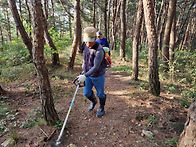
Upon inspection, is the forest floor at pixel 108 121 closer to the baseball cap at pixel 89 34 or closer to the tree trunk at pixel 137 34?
the tree trunk at pixel 137 34

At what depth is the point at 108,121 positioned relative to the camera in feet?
11.5

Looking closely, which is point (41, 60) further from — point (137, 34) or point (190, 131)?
point (137, 34)

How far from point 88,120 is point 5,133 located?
2001mm

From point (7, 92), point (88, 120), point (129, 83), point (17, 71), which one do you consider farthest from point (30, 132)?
point (17, 71)

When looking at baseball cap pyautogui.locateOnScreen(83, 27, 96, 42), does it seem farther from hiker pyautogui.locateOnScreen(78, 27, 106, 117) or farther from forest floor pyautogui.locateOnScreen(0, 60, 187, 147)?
forest floor pyautogui.locateOnScreen(0, 60, 187, 147)

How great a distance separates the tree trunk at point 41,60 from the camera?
89.4 inches

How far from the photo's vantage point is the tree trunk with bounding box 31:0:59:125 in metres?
2.27

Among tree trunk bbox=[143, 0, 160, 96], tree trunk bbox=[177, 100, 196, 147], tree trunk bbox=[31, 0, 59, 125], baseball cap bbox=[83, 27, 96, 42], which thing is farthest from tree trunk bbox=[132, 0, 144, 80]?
tree trunk bbox=[31, 0, 59, 125]

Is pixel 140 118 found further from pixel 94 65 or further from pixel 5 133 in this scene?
pixel 5 133

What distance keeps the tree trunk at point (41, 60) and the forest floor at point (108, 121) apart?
39 centimetres

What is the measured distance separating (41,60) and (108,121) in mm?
2343

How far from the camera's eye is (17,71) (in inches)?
303

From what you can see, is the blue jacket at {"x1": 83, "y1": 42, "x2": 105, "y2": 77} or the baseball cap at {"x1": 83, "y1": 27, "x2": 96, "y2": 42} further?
the blue jacket at {"x1": 83, "y1": 42, "x2": 105, "y2": 77}

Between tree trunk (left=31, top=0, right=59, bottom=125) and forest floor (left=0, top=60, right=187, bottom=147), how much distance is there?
1.27ft
